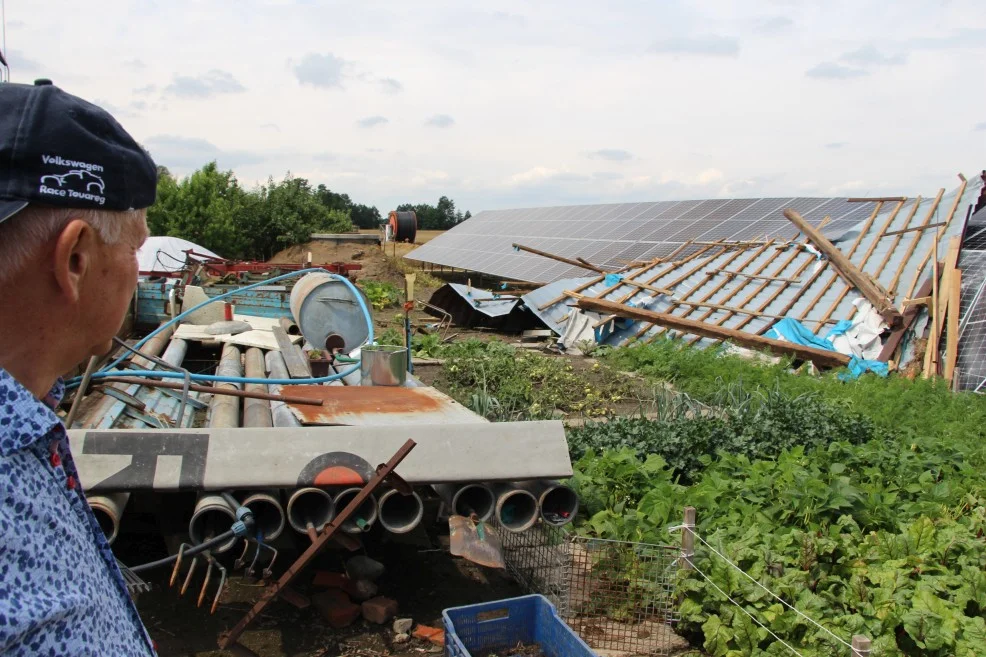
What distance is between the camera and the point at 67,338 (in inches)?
43.9

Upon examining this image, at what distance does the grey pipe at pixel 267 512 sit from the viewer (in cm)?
404

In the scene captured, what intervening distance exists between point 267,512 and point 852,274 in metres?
13.0

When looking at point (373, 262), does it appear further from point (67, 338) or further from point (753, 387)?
point (67, 338)

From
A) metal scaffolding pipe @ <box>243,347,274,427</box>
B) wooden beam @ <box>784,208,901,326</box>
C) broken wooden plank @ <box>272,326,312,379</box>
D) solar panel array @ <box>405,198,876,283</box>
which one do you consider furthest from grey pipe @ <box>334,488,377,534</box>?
solar panel array @ <box>405,198,876,283</box>

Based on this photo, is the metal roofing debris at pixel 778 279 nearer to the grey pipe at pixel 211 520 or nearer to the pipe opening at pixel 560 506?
the pipe opening at pixel 560 506

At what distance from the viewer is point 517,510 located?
4.51 meters

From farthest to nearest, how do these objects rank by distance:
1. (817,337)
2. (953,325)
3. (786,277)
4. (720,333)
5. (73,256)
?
1. (786,277)
2. (720,333)
3. (817,337)
4. (953,325)
5. (73,256)

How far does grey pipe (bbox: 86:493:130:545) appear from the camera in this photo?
3.76 m

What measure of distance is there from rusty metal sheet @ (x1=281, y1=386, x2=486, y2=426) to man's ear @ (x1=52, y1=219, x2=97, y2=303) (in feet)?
11.7

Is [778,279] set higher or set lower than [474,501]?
higher

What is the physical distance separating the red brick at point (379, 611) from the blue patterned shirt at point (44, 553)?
3560mm

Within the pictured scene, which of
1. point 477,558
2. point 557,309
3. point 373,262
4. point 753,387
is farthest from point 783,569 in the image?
point 373,262

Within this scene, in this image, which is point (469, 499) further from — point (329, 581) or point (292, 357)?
point (292, 357)

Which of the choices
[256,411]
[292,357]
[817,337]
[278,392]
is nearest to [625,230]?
[817,337]
